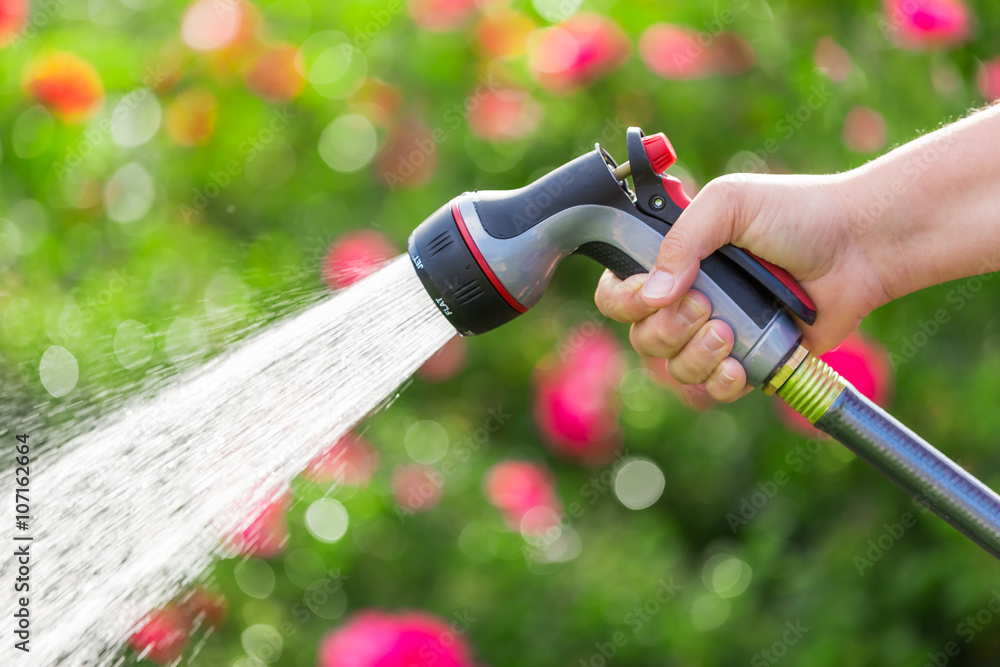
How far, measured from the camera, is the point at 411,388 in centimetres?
231

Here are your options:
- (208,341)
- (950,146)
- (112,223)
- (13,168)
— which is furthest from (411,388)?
(950,146)

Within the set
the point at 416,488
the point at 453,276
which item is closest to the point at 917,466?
the point at 453,276

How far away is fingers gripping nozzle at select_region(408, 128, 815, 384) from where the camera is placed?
104 cm

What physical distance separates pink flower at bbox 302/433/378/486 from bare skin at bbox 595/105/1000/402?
927 millimetres

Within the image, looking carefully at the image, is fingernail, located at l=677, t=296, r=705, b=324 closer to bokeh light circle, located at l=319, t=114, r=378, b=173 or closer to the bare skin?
the bare skin

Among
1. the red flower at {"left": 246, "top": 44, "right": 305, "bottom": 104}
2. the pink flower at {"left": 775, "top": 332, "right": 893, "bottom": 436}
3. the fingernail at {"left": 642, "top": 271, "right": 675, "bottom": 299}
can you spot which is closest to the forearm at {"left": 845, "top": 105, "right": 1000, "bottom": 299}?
the fingernail at {"left": 642, "top": 271, "right": 675, "bottom": 299}

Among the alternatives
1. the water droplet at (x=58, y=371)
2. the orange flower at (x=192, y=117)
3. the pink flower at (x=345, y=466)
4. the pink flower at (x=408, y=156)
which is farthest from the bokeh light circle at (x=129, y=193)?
the pink flower at (x=345, y=466)

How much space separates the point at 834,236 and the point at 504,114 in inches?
44.3

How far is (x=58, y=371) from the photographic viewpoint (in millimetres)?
1784

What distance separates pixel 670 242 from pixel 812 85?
1.08 meters

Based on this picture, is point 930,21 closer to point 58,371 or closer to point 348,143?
point 348,143

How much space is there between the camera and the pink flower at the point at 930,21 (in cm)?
183

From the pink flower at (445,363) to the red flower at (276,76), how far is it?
0.73 meters

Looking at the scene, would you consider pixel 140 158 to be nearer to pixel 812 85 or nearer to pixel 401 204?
pixel 401 204
